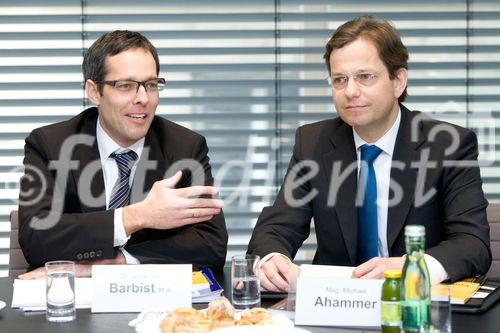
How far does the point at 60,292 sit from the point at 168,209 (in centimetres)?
65

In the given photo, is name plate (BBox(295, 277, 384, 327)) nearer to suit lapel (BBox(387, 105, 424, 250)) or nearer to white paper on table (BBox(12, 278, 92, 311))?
white paper on table (BBox(12, 278, 92, 311))

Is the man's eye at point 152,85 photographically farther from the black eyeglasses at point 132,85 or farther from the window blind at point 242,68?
the window blind at point 242,68

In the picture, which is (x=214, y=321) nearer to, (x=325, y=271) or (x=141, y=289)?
(x=141, y=289)

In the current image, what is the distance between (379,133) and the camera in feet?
9.94

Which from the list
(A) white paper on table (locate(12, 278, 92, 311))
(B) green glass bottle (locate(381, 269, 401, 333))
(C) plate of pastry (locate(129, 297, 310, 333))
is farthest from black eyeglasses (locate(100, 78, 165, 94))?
(B) green glass bottle (locate(381, 269, 401, 333))

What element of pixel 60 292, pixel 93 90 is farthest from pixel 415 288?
pixel 93 90

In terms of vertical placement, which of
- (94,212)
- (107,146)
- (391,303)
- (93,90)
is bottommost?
(391,303)

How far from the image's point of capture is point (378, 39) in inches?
116

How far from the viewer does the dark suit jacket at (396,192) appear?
112 inches

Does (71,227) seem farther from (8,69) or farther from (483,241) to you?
(8,69)

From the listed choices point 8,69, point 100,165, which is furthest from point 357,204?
point 8,69

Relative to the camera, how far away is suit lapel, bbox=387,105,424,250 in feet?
9.57

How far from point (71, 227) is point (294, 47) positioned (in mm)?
1849

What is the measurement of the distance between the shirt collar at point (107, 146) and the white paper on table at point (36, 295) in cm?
79
